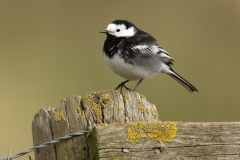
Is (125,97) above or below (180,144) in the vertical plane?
above

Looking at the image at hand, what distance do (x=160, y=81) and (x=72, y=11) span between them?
1880 mm

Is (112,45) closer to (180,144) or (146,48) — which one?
(146,48)

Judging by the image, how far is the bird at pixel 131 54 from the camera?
5.09 meters

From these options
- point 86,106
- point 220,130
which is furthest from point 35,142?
point 220,130

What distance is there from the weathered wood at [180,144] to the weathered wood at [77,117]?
191 millimetres

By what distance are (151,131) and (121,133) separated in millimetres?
156

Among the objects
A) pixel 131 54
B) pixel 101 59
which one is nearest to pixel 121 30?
pixel 131 54

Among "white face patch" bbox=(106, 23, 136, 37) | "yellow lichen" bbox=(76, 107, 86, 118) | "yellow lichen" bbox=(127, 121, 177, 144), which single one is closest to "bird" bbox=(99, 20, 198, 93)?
"white face patch" bbox=(106, 23, 136, 37)

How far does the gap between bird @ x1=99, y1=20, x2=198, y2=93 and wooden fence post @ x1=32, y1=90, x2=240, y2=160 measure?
2.13 m

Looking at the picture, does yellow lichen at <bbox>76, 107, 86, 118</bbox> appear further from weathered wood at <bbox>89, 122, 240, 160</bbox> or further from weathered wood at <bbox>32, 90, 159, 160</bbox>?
weathered wood at <bbox>89, 122, 240, 160</bbox>

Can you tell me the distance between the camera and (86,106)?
8.91 ft

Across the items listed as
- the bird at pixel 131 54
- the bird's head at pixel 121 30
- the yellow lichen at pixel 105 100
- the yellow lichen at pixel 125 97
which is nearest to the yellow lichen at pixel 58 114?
the yellow lichen at pixel 105 100

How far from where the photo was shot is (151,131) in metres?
2.52

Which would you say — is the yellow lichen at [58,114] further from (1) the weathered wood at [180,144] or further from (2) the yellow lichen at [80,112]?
(1) the weathered wood at [180,144]
